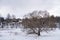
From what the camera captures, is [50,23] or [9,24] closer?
[50,23]

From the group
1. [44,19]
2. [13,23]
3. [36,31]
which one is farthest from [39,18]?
[13,23]

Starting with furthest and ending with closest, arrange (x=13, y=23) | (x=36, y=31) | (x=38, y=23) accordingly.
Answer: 1. (x=13, y=23)
2. (x=36, y=31)
3. (x=38, y=23)

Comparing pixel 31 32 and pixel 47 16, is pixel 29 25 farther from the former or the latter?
pixel 47 16

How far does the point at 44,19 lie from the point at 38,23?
119cm

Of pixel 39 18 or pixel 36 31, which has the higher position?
pixel 39 18

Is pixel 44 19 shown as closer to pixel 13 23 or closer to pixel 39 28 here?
pixel 39 28

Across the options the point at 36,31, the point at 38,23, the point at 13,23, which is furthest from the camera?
the point at 13,23

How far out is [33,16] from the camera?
22.3 meters

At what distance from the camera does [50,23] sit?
73.7ft

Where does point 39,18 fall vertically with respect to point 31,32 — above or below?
above

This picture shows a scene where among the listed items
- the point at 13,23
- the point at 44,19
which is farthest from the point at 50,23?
the point at 13,23

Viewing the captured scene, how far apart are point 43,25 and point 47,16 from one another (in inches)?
73.0

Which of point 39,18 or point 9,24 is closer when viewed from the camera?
point 39,18

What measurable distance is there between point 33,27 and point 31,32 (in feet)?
3.50
